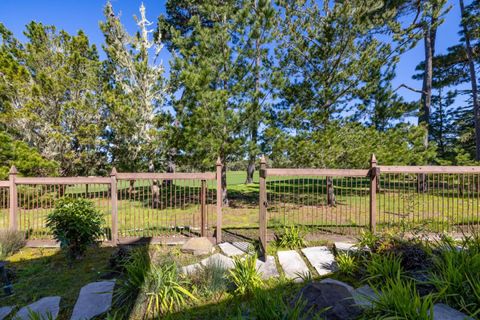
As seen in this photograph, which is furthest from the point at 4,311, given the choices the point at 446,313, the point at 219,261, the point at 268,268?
the point at 446,313

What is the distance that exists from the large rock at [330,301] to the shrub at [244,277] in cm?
73

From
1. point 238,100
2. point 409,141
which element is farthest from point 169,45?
point 409,141

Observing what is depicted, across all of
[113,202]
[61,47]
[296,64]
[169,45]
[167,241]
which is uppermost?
[169,45]

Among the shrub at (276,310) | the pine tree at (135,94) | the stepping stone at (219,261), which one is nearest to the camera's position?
the shrub at (276,310)

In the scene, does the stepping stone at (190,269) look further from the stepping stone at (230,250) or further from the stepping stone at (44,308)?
the stepping stone at (44,308)

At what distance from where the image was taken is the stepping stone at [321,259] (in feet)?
12.1

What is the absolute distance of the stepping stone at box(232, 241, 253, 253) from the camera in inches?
176

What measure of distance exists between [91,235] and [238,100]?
5398 millimetres

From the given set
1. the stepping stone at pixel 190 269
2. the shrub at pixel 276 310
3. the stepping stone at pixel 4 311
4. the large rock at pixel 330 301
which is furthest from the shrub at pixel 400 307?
the stepping stone at pixel 4 311

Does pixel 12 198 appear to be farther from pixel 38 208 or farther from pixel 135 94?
pixel 135 94

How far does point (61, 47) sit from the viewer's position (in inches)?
385

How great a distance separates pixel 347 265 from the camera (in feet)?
11.4

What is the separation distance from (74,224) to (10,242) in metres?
1.88

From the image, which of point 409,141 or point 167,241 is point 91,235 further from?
point 409,141
